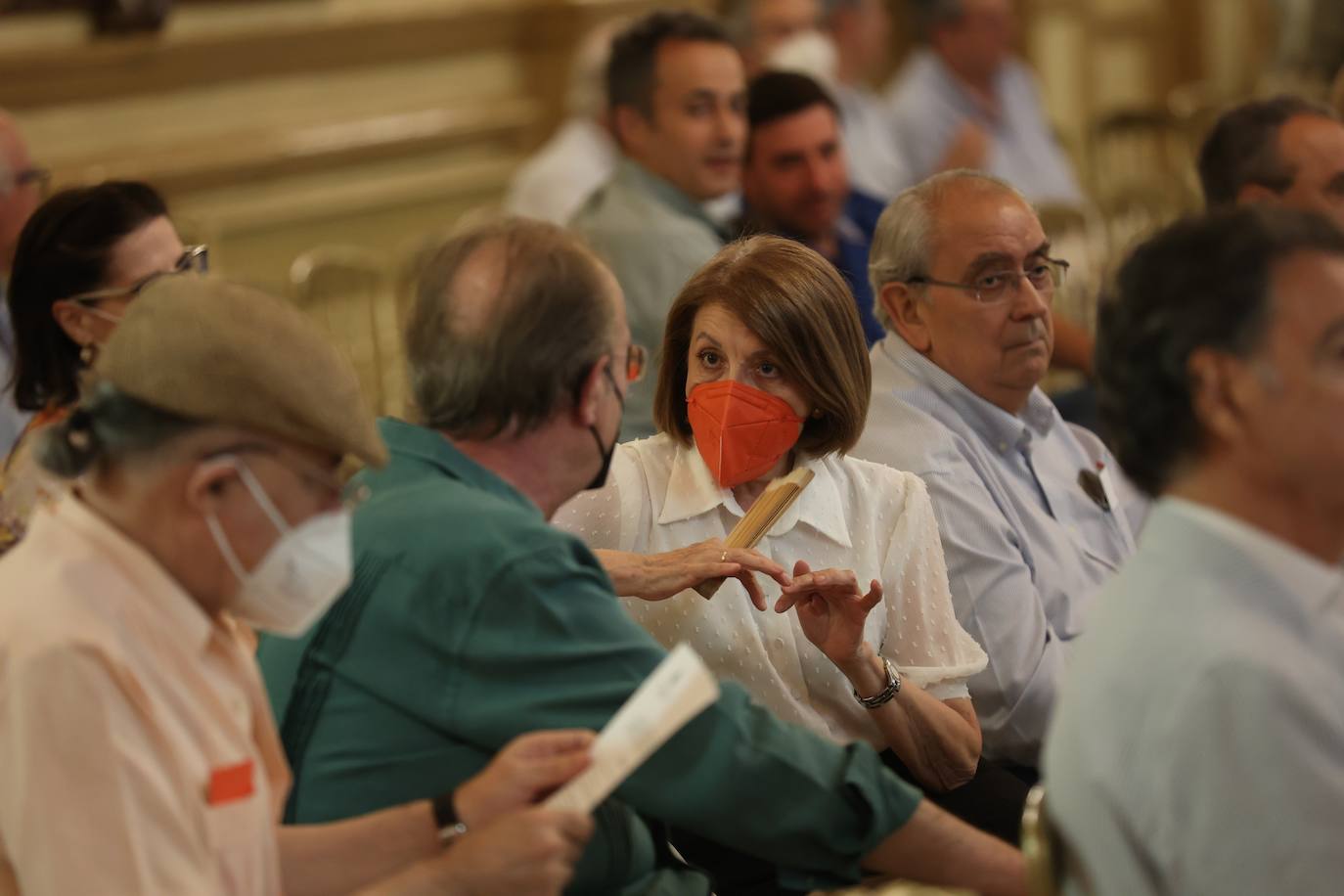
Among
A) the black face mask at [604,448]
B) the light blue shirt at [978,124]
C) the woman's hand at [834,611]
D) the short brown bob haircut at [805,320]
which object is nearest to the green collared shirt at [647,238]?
the short brown bob haircut at [805,320]

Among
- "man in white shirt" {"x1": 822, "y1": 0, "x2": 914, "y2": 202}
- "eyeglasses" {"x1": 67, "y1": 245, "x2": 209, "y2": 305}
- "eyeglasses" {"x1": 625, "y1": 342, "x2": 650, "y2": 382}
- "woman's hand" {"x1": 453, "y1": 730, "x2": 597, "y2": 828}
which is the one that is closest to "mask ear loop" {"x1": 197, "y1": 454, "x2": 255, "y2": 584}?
"woman's hand" {"x1": 453, "y1": 730, "x2": 597, "y2": 828}

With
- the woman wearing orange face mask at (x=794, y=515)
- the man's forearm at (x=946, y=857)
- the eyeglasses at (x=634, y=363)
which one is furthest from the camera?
the woman wearing orange face mask at (x=794, y=515)

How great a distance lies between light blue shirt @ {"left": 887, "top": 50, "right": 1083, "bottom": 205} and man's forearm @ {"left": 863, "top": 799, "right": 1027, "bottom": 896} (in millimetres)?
5106

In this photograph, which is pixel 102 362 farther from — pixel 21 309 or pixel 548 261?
pixel 21 309

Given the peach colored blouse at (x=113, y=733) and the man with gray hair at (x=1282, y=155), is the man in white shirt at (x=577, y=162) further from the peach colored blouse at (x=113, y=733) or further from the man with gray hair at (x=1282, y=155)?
the peach colored blouse at (x=113, y=733)

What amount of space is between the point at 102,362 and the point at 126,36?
4395mm

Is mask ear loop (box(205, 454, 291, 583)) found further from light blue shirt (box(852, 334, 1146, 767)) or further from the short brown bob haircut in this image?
light blue shirt (box(852, 334, 1146, 767))

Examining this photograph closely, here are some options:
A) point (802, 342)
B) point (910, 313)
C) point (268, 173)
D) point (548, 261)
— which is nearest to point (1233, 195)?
point (910, 313)

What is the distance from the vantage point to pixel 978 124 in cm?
688

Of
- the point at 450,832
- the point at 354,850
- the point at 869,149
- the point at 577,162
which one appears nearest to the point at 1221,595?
the point at 450,832

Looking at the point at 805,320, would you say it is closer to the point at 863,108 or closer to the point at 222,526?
the point at 222,526

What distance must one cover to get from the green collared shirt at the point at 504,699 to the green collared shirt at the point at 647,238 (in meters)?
2.15

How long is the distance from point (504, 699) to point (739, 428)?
790 millimetres

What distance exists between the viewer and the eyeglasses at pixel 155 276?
286cm
